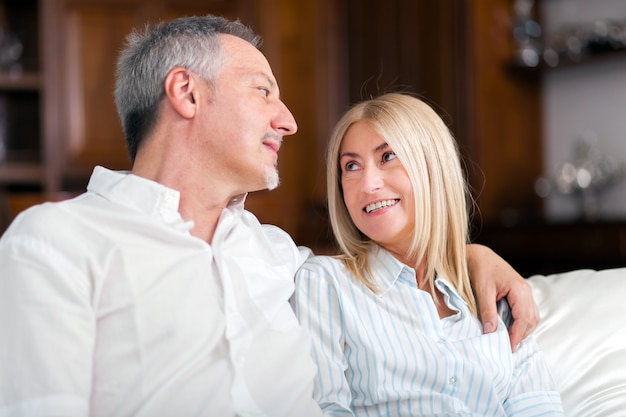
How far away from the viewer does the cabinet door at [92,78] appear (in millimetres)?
4227

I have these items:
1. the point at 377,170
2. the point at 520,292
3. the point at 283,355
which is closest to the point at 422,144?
the point at 377,170

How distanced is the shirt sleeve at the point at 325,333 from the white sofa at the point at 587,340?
16.5 inches

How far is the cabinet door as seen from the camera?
13.9ft

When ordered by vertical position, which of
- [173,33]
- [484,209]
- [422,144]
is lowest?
[484,209]

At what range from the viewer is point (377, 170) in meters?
1.52

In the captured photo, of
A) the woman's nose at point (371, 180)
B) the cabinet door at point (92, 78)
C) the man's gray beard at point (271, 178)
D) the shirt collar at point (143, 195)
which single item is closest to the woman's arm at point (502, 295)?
the woman's nose at point (371, 180)

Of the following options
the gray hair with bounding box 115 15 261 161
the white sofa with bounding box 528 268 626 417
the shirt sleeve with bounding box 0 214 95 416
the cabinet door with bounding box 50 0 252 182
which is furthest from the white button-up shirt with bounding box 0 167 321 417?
the cabinet door with bounding box 50 0 252 182

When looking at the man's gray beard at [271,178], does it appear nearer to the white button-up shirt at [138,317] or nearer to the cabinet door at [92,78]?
the white button-up shirt at [138,317]

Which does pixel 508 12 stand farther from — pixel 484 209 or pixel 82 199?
pixel 82 199

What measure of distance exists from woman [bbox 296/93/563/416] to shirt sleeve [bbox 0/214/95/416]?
0.43 meters

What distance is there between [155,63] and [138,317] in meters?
0.47

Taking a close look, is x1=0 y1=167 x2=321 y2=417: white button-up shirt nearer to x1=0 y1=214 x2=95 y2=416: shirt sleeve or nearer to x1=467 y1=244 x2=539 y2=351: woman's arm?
x1=0 y1=214 x2=95 y2=416: shirt sleeve

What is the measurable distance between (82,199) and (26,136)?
11.4 ft

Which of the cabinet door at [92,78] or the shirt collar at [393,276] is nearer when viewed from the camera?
the shirt collar at [393,276]
